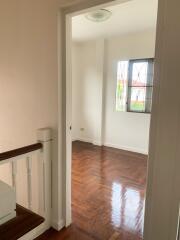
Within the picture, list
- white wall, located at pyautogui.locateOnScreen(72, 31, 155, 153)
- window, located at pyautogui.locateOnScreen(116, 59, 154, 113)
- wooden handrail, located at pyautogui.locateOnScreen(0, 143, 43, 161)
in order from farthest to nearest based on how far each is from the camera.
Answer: white wall, located at pyautogui.locateOnScreen(72, 31, 155, 153) < window, located at pyautogui.locateOnScreen(116, 59, 154, 113) < wooden handrail, located at pyautogui.locateOnScreen(0, 143, 43, 161)

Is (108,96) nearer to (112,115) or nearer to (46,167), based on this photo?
(112,115)

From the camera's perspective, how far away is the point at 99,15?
2992 millimetres

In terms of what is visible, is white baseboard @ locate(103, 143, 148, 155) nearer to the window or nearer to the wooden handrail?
the window

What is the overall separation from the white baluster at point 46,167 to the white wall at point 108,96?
2775mm

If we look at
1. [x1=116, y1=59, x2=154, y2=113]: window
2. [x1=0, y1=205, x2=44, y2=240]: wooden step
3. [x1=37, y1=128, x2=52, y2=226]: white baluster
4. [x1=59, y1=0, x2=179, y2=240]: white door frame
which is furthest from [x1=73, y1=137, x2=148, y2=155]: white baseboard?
[x1=0, y1=205, x2=44, y2=240]: wooden step

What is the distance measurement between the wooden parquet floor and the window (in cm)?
110

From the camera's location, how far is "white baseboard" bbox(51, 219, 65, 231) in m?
1.98

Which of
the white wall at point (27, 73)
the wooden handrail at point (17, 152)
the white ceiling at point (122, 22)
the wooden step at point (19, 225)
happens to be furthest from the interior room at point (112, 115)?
the wooden step at point (19, 225)

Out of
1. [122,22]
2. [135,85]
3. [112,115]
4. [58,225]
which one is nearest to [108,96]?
[112,115]

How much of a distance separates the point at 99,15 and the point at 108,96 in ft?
6.60

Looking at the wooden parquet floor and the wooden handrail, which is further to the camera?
the wooden parquet floor

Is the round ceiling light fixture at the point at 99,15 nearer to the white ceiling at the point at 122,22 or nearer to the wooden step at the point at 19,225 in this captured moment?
the white ceiling at the point at 122,22

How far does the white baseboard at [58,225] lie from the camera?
198 cm

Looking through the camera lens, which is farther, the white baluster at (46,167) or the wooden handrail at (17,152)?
the white baluster at (46,167)
